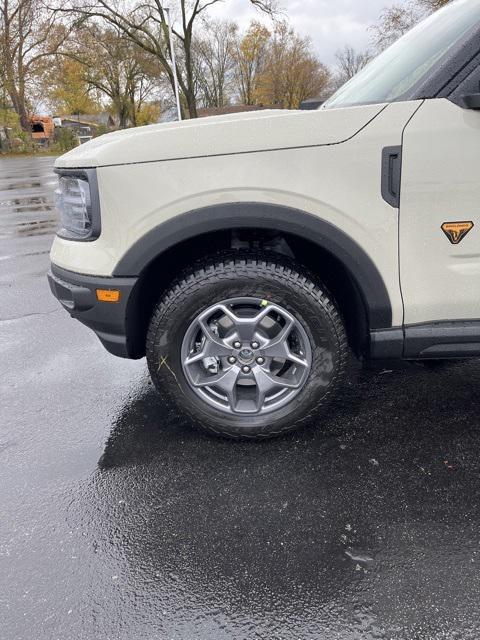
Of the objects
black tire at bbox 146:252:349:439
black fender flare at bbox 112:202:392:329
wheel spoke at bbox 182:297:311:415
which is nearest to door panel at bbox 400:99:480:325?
black fender flare at bbox 112:202:392:329

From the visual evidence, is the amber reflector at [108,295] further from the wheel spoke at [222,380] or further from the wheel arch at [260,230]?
the wheel spoke at [222,380]

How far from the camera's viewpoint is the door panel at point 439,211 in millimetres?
2037

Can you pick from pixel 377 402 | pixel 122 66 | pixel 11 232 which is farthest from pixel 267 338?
pixel 122 66

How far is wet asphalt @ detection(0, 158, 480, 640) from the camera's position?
5.38 ft

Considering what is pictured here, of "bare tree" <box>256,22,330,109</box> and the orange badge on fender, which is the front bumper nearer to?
the orange badge on fender

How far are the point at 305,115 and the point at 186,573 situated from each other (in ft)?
6.10

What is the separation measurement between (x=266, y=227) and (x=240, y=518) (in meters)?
1.23

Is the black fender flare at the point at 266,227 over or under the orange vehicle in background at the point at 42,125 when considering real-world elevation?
under

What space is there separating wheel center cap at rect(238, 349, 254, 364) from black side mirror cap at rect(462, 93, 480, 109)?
4.56 ft

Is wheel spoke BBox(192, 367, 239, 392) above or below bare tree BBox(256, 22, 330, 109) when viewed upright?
below

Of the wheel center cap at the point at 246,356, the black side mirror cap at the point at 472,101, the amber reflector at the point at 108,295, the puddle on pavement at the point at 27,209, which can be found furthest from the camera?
the puddle on pavement at the point at 27,209

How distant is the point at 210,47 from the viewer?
59.3 meters

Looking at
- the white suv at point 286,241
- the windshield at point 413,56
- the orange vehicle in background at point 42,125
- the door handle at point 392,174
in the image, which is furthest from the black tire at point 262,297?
the orange vehicle in background at point 42,125

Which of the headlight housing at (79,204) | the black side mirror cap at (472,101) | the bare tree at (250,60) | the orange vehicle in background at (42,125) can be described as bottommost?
the headlight housing at (79,204)
